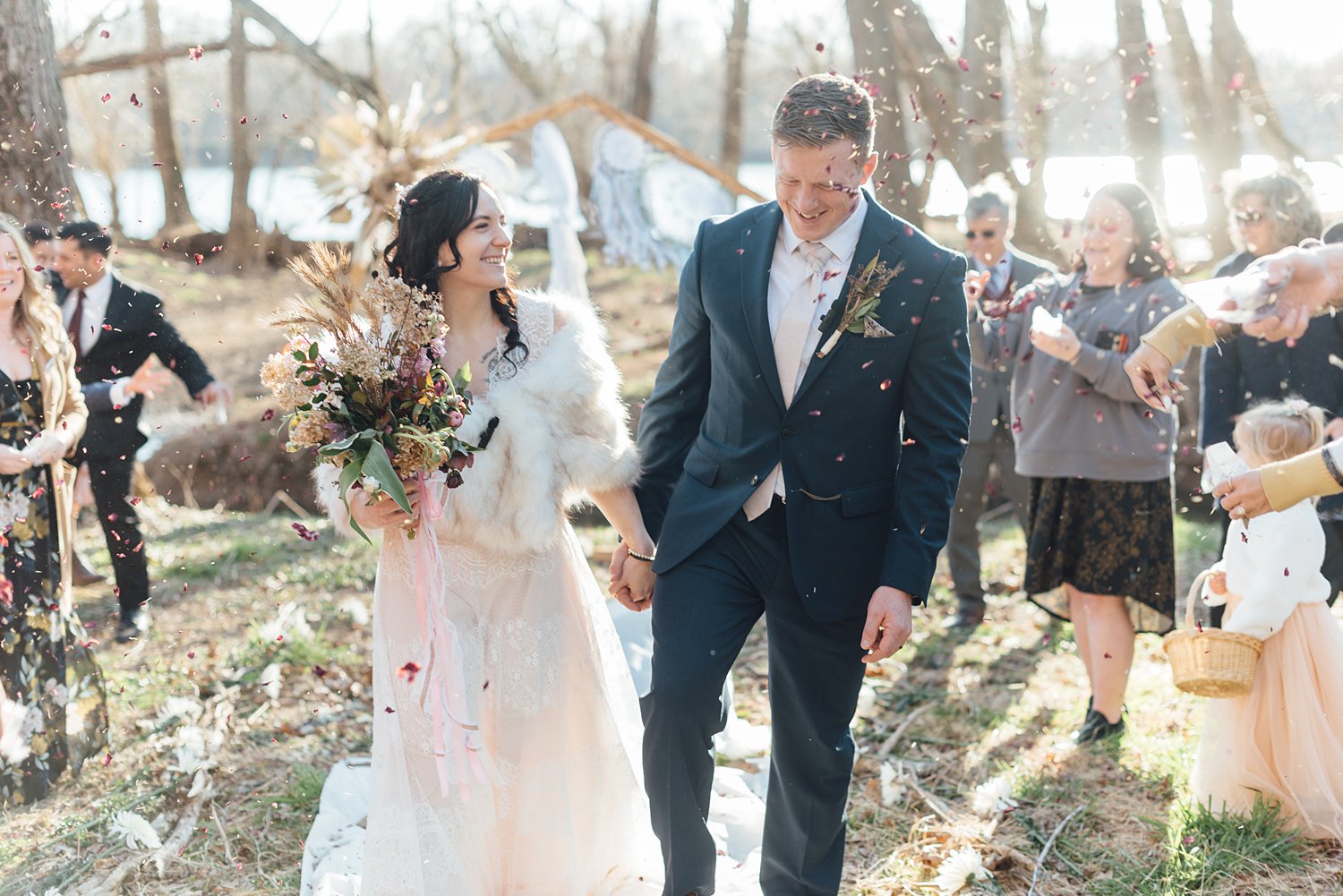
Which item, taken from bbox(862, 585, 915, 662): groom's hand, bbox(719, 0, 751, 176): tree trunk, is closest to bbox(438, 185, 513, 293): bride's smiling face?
bbox(862, 585, 915, 662): groom's hand

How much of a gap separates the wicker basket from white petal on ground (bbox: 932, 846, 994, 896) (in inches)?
34.2

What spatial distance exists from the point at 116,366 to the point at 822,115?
402cm

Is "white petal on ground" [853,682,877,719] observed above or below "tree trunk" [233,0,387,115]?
below

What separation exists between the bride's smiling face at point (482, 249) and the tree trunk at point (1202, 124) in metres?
7.68

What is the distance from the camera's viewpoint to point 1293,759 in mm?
4031

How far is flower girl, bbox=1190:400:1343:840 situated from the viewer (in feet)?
13.1

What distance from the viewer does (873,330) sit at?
3182 millimetres

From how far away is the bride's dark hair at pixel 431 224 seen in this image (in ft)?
11.3

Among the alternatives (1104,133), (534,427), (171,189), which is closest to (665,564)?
(534,427)

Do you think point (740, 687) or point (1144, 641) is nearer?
point (740, 687)

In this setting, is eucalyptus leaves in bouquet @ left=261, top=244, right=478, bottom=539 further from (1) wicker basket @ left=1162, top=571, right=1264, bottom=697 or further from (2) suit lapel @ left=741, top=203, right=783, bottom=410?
(1) wicker basket @ left=1162, top=571, right=1264, bottom=697

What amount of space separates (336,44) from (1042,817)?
26686mm

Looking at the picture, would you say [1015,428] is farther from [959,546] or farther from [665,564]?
[665,564]

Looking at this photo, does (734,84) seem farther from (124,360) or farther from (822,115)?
(822,115)
